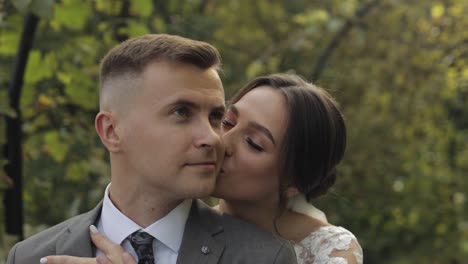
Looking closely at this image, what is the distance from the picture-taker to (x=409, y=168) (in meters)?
8.51

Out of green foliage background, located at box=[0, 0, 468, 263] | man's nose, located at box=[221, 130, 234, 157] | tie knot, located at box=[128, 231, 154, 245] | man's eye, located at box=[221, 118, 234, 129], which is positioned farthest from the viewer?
green foliage background, located at box=[0, 0, 468, 263]

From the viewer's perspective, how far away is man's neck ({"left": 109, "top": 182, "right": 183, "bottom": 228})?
2.70 m

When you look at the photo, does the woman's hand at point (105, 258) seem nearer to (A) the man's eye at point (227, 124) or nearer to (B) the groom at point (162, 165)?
(B) the groom at point (162, 165)

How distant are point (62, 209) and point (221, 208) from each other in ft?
9.61

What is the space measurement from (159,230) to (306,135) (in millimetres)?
748

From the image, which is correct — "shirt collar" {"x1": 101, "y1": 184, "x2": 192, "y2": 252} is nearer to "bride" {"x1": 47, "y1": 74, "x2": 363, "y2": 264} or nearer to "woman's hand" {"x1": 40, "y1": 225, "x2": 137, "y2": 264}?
"woman's hand" {"x1": 40, "y1": 225, "x2": 137, "y2": 264}

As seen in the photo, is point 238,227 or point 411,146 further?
point 411,146

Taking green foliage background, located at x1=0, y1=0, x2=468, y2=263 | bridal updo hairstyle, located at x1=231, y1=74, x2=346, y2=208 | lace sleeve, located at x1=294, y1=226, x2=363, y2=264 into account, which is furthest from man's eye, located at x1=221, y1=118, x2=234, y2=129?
green foliage background, located at x1=0, y1=0, x2=468, y2=263

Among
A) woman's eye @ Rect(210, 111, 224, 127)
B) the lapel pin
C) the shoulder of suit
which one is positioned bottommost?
the shoulder of suit

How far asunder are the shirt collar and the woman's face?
299mm

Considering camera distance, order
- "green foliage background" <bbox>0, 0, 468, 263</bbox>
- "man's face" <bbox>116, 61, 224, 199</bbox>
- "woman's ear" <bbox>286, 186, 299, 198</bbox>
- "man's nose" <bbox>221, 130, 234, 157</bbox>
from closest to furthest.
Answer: "man's face" <bbox>116, 61, 224, 199</bbox> < "man's nose" <bbox>221, 130, 234, 157</bbox> < "woman's ear" <bbox>286, 186, 299, 198</bbox> < "green foliage background" <bbox>0, 0, 468, 263</bbox>

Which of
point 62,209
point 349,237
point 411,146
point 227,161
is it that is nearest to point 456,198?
point 411,146

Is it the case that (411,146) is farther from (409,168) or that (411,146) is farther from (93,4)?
(93,4)

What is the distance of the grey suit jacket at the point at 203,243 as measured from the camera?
2.66 metres
